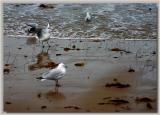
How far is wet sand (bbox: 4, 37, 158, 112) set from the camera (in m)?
5.06

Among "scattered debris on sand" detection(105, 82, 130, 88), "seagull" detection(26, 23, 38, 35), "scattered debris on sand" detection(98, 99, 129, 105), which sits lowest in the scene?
"scattered debris on sand" detection(98, 99, 129, 105)

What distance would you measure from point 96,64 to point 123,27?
0.31 meters

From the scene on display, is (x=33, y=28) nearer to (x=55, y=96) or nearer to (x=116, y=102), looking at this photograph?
(x=55, y=96)

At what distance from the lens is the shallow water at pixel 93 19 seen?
199 inches

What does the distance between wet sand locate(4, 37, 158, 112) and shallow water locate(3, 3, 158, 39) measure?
0.05m

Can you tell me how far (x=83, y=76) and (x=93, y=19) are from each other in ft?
1.29

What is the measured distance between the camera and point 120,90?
16.6ft

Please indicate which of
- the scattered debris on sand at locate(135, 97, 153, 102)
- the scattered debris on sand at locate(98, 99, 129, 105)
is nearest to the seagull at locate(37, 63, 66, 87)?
the scattered debris on sand at locate(98, 99, 129, 105)

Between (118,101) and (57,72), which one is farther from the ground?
(57,72)

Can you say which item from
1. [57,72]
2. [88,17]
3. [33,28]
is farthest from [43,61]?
[88,17]

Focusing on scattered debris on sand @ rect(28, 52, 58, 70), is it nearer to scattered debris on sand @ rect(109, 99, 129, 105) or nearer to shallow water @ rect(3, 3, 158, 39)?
shallow water @ rect(3, 3, 158, 39)

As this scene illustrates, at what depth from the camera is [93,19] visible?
16.8 ft

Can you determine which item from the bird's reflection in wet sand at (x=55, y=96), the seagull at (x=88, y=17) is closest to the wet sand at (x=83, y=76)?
the bird's reflection in wet sand at (x=55, y=96)

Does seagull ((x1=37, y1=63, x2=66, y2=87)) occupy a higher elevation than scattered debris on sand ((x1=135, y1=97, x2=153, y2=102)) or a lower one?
higher
